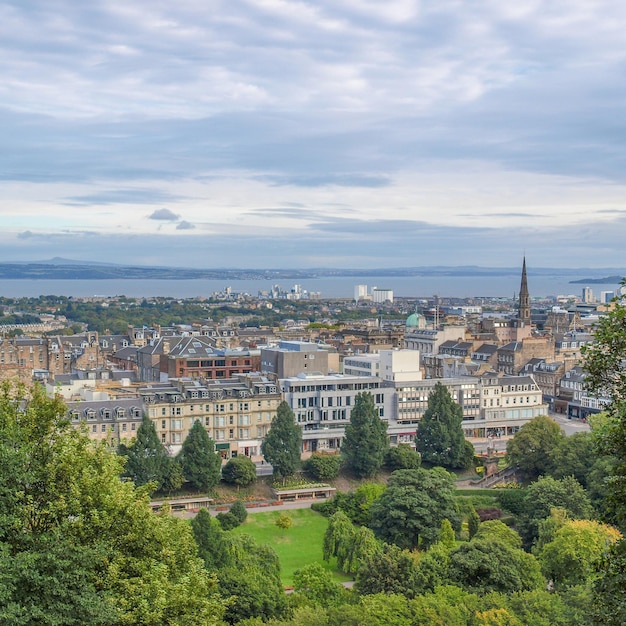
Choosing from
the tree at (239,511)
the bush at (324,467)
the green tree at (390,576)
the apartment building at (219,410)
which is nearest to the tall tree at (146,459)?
the tree at (239,511)

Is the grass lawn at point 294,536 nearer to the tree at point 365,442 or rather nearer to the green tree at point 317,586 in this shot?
the green tree at point 317,586

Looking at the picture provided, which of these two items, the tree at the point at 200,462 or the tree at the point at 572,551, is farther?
the tree at the point at 200,462

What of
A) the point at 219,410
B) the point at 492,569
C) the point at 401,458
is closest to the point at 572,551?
the point at 492,569

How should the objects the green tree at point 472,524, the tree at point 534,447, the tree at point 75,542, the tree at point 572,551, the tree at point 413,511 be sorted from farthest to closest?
the tree at point 534,447
the tree at point 413,511
the green tree at point 472,524
the tree at point 572,551
the tree at point 75,542

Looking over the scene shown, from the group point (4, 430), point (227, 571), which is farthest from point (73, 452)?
point (227, 571)

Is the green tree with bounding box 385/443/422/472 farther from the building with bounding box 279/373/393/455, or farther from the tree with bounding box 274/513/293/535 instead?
the tree with bounding box 274/513/293/535

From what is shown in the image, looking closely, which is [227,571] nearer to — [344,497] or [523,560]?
[523,560]
